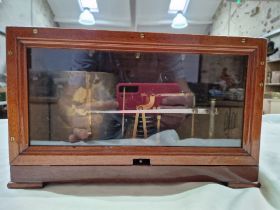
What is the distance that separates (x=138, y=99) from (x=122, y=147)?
100 mm

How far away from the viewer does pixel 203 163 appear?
397 mm

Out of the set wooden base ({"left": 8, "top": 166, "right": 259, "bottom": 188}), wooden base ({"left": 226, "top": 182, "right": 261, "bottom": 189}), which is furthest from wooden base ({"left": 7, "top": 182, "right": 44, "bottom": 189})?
wooden base ({"left": 226, "top": 182, "right": 261, "bottom": 189})

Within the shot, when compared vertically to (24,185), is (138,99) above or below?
above

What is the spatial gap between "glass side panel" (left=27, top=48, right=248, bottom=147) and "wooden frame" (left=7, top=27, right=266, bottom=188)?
2 cm

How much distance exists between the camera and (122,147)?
1.31 ft

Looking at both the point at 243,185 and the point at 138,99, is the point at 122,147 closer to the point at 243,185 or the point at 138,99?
the point at 138,99

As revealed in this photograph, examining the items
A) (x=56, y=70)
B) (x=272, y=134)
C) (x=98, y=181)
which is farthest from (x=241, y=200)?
(x=272, y=134)

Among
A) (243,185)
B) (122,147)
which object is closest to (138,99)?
(122,147)

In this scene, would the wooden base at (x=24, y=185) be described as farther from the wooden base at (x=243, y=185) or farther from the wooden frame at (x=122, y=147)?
the wooden base at (x=243, y=185)

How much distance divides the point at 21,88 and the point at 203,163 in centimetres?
33

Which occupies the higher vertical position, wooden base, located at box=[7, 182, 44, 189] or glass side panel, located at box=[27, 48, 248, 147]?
glass side panel, located at box=[27, 48, 248, 147]

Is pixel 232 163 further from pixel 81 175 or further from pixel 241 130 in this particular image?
pixel 81 175

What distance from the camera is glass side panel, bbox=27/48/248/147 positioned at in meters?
0.42

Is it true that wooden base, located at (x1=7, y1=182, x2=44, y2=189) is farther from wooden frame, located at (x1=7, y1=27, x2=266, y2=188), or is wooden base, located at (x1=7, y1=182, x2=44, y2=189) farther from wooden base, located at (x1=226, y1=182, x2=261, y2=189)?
wooden base, located at (x1=226, y1=182, x2=261, y2=189)
